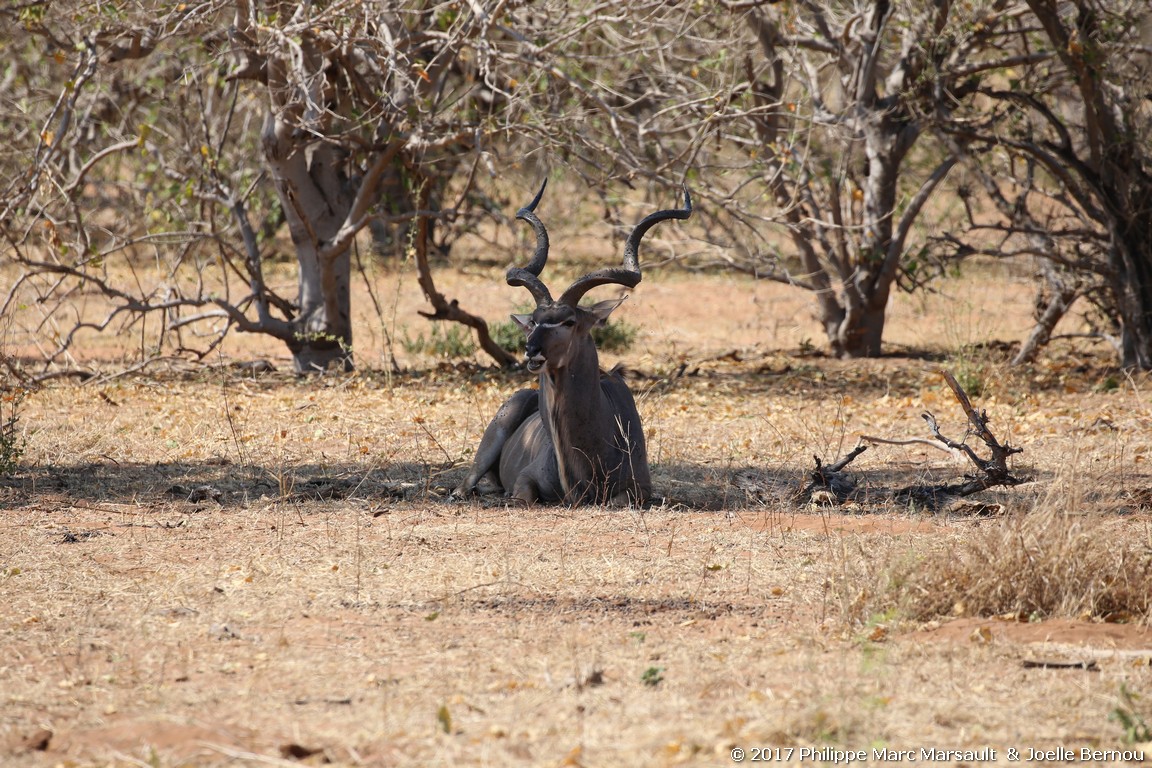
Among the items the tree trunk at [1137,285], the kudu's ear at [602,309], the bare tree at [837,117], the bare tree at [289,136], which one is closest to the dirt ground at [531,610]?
the kudu's ear at [602,309]

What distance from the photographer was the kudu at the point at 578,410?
25.9ft

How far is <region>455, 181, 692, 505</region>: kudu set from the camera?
7887mm

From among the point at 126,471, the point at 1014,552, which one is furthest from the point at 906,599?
the point at 126,471

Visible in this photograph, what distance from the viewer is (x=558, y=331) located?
780cm

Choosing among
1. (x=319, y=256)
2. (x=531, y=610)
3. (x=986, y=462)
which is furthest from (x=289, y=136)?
(x=531, y=610)

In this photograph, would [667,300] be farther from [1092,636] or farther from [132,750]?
[132,750]

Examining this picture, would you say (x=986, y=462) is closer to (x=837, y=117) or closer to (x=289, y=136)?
(x=837, y=117)

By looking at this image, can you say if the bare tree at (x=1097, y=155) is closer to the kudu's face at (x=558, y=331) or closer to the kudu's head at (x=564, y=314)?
the kudu's head at (x=564, y=314)

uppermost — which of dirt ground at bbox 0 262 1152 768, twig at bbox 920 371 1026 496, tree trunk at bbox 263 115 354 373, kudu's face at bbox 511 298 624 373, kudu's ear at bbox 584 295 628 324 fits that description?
tree trunk at bbox 263 115 354 373

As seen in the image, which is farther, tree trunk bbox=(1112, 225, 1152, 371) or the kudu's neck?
tree trunk bbox=(1112, 225, 1152, 371)

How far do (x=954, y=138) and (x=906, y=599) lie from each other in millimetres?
8749

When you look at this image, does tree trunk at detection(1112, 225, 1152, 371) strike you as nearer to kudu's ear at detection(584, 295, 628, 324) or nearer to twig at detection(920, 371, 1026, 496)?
twig at detection(920, 371, 1026, 496)

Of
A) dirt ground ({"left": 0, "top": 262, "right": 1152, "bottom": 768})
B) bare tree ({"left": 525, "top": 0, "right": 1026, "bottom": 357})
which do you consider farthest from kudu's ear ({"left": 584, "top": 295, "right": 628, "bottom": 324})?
bare tree ({"left": 525, "top": 0, "right": 1026, "bottom": 357})

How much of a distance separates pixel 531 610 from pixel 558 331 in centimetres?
249
